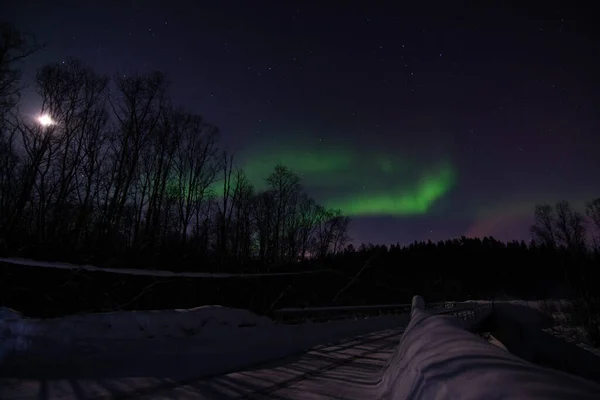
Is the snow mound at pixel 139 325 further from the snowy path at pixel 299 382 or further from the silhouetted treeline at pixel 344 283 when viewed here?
the silhouetted treeline at pixel 344 283

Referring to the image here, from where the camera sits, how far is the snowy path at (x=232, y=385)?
4.20 metres

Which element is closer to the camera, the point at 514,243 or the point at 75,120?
the point at 75,120

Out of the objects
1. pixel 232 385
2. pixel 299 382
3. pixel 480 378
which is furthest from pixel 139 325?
pixel 480 378

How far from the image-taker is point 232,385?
4.98 m

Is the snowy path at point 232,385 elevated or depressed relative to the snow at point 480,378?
depressed

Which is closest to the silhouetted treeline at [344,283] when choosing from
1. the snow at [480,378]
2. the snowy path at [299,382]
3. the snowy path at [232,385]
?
the snowy path at [232,385]

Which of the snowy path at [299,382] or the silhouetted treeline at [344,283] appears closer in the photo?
the snowy path at [299,382]

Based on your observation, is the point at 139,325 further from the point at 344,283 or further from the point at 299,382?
the point at 344,283

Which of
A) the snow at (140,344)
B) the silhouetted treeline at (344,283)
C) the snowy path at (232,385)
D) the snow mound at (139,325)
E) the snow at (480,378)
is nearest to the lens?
the snow at (480,378)

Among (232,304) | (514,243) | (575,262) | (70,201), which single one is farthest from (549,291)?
(70,201)

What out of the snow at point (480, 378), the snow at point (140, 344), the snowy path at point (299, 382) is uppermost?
the snow at point (480, 378)

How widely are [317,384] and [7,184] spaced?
30177mm

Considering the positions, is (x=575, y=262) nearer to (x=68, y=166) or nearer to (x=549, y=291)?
(x=549, y=291)

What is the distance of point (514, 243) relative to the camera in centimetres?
11106
